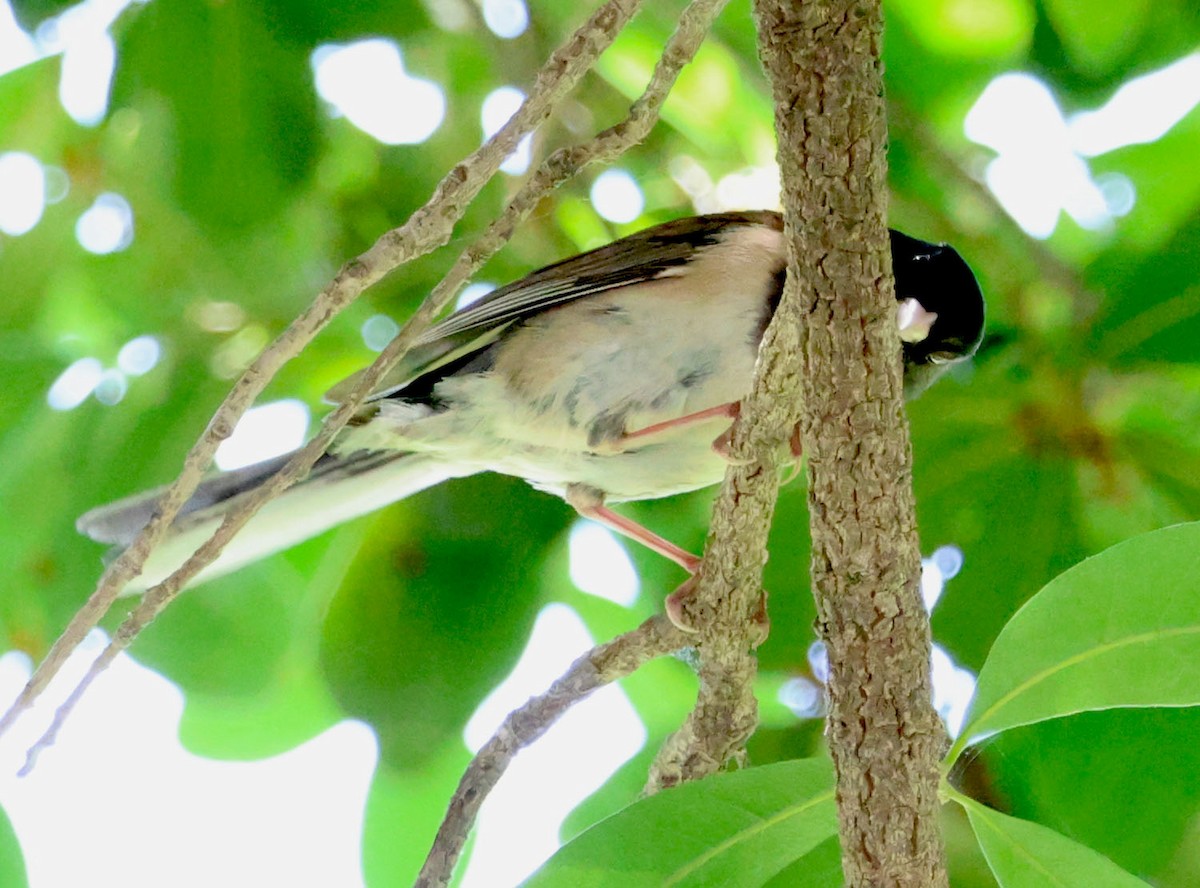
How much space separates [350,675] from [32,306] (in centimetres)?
117

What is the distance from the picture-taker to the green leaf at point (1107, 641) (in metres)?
1.34

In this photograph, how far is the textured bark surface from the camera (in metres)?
1.08

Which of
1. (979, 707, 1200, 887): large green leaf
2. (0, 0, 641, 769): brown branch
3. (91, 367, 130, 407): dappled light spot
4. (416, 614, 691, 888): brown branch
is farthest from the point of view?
(91, 367, 130, 407): dappled light spot

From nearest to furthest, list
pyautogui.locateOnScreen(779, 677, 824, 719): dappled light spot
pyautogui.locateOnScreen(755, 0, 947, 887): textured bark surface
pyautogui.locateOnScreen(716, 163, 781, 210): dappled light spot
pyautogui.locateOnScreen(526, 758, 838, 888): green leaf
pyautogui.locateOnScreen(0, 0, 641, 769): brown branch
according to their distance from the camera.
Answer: pyautogui.locateOnScreen(755, 0, 947, 887): textured bark surface → pyautogui.locateOnScreen(0, 0, 641, 769): brown branch → pyautogui.locateOnScreen(526, 758, 838, 888): green leaf → pyautogui.locateOnScreen(779, 677, 824, 719): dappled light spot → pyautogui.locateOnScreen(716, 163, 781, 210): dappled light spot

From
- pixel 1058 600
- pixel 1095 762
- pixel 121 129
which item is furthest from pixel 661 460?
pixel 121 129

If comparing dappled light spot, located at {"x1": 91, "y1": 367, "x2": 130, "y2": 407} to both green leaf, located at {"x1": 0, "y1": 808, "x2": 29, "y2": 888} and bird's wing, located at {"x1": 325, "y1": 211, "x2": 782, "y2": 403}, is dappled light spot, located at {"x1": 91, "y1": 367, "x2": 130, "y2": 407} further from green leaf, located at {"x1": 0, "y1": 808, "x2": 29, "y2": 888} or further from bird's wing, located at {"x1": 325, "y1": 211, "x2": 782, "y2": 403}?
green leaf, located at {"x1": 0, "y1": 808, "x2": 29, "y2": 888}

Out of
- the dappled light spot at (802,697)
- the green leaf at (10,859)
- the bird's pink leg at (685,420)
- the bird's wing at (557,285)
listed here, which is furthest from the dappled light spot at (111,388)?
the dappled light spot at (802,697)

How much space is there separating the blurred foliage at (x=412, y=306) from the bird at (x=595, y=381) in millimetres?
167

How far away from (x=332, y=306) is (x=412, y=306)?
4.63ft

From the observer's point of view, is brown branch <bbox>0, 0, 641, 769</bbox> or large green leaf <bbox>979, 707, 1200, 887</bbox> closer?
brown branch <bbox>0, 0, 641, 769</bbox>

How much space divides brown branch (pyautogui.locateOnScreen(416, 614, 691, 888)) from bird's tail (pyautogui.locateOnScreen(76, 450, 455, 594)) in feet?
1.93

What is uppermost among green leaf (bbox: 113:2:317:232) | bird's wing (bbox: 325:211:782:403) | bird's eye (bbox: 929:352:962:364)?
green leaf (bbox: 113:2:317:232)

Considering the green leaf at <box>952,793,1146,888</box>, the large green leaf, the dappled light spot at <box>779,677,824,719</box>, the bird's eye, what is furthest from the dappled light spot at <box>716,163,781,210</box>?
the green leaf at <box>952,793,1146,888</box>

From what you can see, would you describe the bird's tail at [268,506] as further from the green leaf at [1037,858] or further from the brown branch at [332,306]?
the green leaf at [1037,858]
